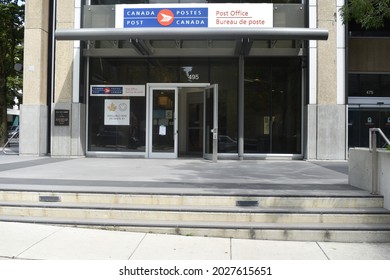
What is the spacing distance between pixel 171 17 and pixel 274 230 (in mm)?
8642

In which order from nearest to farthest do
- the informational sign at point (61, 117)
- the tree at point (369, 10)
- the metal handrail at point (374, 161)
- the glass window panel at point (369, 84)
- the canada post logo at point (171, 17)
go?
the metal handrail at point (374, 161)
the tree at point (369, 10)
the canada post logo at point (171, 17)
the informational sign at point (61, 117)
the glass window panel at point (369, 84)

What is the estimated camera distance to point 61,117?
1410cm

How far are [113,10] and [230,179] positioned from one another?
780cm

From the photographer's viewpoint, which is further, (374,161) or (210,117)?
(210,117)

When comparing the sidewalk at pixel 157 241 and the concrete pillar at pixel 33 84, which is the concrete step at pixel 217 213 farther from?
the concrete pillar at pixel 33 84

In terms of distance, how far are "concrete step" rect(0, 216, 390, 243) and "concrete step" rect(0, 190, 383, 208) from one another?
49 centimetres

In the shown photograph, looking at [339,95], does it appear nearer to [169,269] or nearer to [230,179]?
[230,179]

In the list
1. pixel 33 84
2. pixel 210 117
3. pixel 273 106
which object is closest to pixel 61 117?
pixel 33 84

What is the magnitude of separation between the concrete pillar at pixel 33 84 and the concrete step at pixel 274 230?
31.5ft

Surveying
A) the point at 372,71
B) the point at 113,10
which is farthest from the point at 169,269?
the point at 372,71

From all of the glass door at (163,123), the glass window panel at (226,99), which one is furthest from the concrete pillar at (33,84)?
the glass window panel at (226,99)

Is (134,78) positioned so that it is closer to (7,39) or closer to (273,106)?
(273,106)

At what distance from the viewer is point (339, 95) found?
1353cm

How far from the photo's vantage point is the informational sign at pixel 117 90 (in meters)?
14.5
